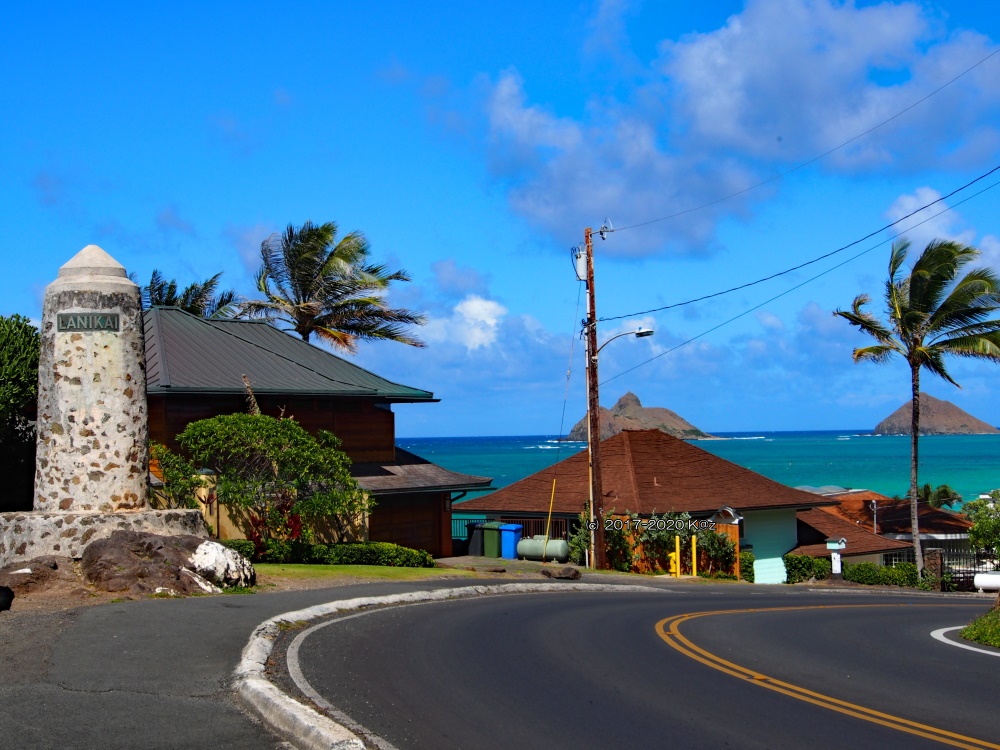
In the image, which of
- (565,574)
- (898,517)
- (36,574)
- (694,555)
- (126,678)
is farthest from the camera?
(898,517)

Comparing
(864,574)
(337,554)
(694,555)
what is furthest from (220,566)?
(864,574)

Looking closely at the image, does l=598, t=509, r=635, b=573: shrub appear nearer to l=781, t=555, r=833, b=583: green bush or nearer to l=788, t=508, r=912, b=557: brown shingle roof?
l=781, t=555, r=833, b=583: green bush

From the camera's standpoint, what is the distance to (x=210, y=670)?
1050 cm

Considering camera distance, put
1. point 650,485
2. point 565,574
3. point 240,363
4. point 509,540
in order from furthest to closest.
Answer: point 650,485, point 509,540, point 240,363, point 565,574

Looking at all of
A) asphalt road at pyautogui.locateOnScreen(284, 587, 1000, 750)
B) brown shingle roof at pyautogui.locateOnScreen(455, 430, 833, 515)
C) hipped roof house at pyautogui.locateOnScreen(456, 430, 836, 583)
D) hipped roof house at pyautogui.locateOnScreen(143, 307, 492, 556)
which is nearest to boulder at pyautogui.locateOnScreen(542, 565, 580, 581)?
hipped roof house at pyautogui.locateOnScreen(143, 307, 492, 556)

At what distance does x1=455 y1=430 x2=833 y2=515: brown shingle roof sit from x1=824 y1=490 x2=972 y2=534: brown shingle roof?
5932 millimetres

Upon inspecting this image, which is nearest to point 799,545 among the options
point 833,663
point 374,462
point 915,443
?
point 915,443

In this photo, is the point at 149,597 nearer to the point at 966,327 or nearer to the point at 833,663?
the point at 833,663

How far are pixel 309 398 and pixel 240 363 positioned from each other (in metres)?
2.18

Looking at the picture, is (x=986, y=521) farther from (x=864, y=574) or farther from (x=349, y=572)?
(x=349, y=572)

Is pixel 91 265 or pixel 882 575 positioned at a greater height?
pixel 91 265

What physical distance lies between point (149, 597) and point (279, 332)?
2045 cm

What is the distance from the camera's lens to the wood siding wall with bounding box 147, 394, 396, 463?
87.8 feet

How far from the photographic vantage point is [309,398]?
100ft
